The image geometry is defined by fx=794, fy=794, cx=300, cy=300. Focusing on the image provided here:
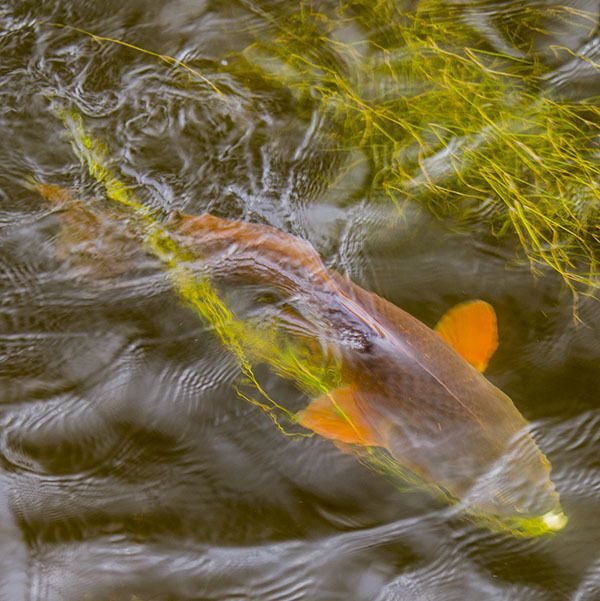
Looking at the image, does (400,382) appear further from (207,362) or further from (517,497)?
(207,362)

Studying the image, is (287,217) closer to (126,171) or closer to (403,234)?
(403,234)

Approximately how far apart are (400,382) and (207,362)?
0.96 m

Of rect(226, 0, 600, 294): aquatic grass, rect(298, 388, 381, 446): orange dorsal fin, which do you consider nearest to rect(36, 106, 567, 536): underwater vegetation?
rect(298, 388, 381, 446): orange dorsal fin

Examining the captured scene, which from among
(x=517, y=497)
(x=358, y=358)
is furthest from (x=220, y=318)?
(x=517, y=497)

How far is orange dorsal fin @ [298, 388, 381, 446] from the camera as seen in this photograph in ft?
11.1

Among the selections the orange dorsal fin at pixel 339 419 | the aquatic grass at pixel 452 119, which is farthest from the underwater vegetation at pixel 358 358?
the aquatic grass at pixel 452 119

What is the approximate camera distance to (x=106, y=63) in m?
4.48

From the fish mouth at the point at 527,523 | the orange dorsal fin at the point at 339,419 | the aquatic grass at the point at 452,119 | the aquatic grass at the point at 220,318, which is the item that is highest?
the aquatic grass at the point at 452,119

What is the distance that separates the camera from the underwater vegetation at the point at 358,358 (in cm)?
317

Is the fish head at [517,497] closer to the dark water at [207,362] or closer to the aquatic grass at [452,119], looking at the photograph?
the dark water at [207,362]

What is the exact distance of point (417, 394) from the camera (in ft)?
10.5

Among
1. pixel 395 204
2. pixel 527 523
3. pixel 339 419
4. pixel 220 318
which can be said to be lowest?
pixel 527 523

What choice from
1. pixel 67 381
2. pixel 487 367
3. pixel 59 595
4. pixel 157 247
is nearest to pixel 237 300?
pixel 157 247

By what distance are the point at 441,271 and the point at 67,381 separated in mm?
1858
